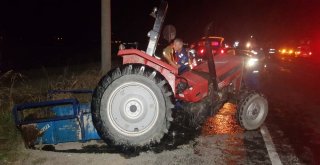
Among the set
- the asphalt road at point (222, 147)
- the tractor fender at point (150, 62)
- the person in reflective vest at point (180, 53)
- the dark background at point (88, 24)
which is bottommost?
the asphalt road at point (222, 147)

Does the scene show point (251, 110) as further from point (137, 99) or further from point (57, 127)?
point (57, 127)

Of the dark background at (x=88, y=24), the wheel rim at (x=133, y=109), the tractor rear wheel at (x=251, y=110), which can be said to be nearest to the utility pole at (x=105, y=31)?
the tractor rear wheel at (x=251, y=110)

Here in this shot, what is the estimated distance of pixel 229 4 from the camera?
70000mm

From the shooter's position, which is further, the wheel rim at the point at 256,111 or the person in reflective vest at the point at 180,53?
the person in reflective vest at the point at 180,53

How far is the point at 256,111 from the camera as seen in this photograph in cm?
689

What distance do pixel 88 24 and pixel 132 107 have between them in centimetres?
4020

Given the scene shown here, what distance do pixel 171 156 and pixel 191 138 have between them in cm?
98

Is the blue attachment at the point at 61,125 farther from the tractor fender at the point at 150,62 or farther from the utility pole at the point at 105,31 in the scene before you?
the utility pole at the point at 105,31

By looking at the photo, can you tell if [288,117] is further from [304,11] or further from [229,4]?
[229,4]

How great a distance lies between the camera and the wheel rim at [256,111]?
6.76 metres

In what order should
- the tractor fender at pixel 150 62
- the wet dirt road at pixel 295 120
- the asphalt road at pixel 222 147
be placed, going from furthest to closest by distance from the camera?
the wet dirt road at pixel 295 120, the tractor fender at pixel 150 62, the asphalt road at pixel 222 147

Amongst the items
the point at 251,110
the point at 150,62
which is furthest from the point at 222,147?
the point at 150,62

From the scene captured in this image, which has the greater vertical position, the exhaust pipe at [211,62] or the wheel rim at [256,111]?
the exhaust pipe at [211,62]

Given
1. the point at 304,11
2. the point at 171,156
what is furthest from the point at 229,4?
the point at 171,156
